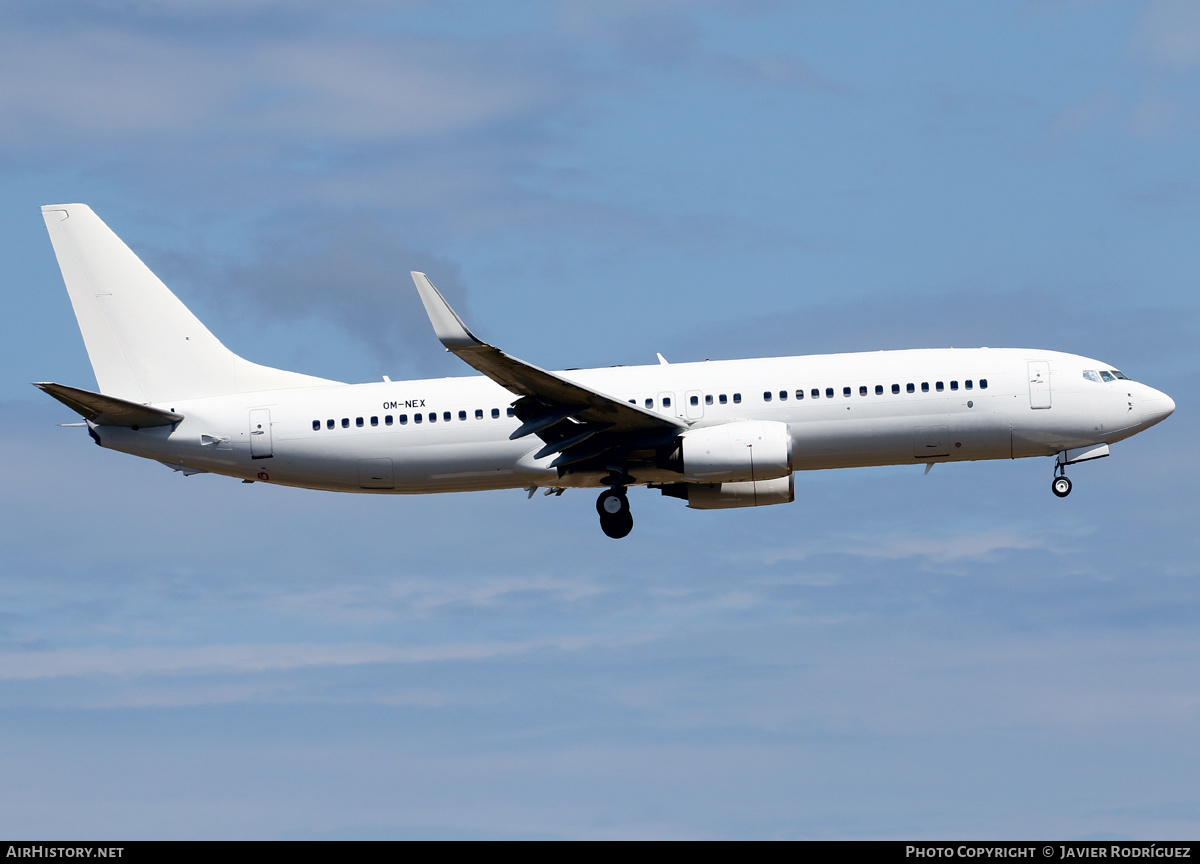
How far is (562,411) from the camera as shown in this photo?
1526 inches

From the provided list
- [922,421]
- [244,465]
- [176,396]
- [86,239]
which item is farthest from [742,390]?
[86,239]

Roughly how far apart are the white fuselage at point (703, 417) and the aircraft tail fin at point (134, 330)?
1.54m

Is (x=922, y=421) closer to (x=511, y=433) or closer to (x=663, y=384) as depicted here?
(x=663, y=384)

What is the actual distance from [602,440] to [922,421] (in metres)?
8.93

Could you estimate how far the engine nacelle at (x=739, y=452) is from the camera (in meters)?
38.3

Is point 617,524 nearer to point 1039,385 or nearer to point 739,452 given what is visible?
point 739,452

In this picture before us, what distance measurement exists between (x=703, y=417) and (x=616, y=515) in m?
3.98

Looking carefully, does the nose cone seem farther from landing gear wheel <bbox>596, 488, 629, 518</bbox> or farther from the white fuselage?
landing gear wheel <bbox>596, 488, 629, 518</bbox>

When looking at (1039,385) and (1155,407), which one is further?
(1155,407)

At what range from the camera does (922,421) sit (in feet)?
129

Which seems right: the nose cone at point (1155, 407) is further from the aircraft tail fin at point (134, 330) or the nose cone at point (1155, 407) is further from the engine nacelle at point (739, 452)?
the aircraft tail fin at point (134, 330)

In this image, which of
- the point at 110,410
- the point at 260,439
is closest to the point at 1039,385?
the point at 260,439

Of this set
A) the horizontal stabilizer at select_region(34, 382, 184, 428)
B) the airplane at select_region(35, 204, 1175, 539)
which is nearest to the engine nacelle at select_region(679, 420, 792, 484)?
the airplane at select_region(35, 204, 1175, 539)

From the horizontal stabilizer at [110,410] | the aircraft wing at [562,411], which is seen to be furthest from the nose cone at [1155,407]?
the horizontal stabilizer at [110,410]
